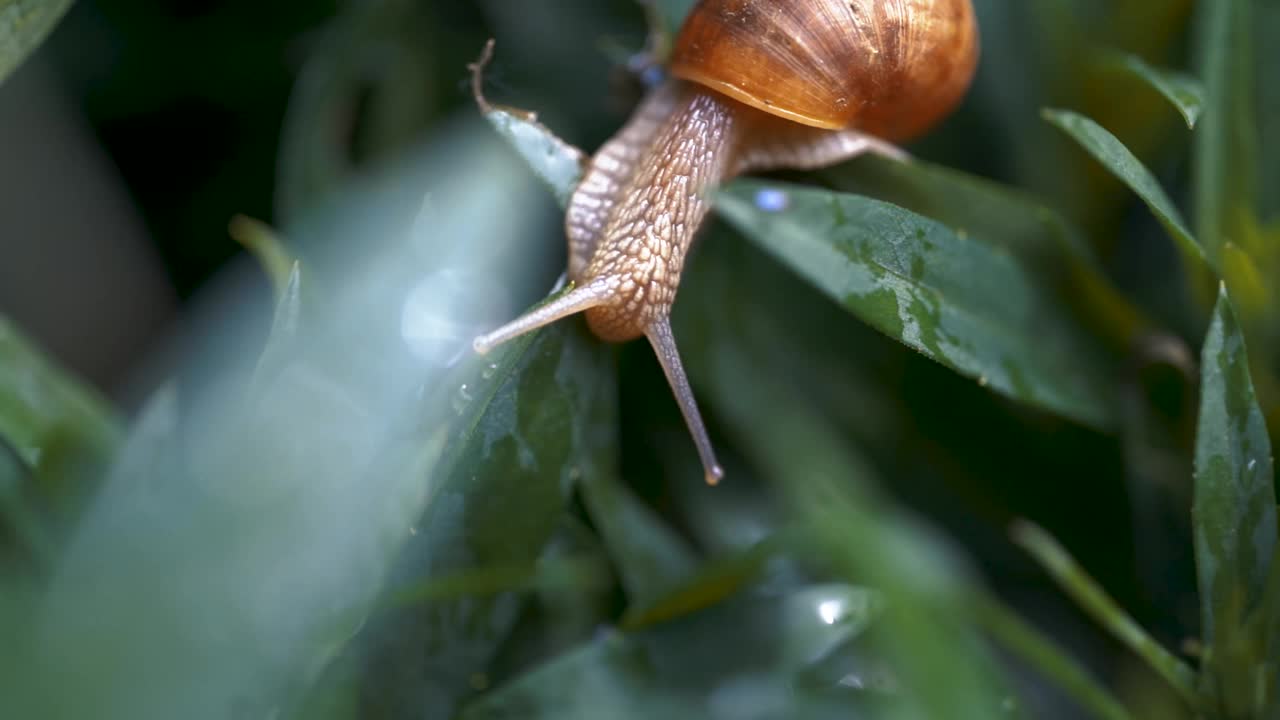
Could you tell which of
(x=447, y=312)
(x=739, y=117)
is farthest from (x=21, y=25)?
(x=739, y=117)

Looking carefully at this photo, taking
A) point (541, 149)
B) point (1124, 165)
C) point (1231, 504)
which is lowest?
point (1231, 504)

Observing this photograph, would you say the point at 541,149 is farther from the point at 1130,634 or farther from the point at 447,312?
the point at 1130,634

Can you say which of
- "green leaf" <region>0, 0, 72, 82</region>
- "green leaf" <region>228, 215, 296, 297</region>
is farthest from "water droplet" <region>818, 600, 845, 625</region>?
"green leaf" <region>0, 0, 72, 82</region>

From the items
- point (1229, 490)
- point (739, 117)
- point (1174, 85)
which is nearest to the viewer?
point (1229, 490)

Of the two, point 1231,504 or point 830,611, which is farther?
point 830,611

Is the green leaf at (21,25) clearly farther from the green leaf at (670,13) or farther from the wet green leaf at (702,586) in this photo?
the wet green leaf at (702,586)

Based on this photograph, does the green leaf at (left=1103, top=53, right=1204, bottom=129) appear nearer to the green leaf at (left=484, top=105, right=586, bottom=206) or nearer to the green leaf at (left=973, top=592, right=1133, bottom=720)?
the green leaf at (left=973, top=592, right=1133, bottom=720)

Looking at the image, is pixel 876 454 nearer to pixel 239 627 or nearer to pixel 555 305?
pixel 555 305
